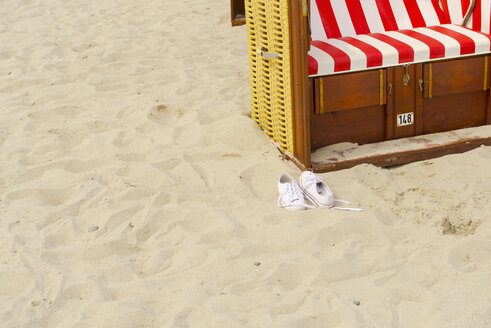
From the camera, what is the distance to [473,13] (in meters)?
4.05

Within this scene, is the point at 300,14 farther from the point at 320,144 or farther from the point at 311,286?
the point at 311,286

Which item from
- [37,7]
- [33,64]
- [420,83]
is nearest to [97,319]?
[420,83]

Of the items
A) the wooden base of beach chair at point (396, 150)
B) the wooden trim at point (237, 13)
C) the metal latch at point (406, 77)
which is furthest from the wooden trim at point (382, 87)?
the wooden trim at point (237, 13)

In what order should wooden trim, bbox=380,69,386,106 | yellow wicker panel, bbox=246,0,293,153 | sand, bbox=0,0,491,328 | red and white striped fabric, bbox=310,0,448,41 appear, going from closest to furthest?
sand, bbox=0,0,491,328, yellow wicker panel, bbox=246,0,293,153, wooden trim, bbox=380,69,386,106, red and white striped fabric, bbox=310,0,448,41

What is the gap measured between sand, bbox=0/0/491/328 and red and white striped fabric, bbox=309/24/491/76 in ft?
1.83

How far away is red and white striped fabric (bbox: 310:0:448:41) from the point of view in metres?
4.16

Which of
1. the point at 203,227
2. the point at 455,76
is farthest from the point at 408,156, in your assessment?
the point at 203,227

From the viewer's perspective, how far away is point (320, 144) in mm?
3750

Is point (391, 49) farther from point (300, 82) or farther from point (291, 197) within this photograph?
point (291, 197)

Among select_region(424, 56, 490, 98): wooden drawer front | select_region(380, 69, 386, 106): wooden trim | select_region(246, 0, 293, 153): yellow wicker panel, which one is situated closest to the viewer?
select_region(246, 0, 293, 153): yellow wicker panel

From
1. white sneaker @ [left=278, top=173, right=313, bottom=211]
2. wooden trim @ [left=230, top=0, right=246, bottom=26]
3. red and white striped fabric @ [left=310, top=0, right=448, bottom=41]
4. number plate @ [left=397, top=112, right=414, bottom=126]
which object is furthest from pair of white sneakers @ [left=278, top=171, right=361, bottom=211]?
wooden trim @ [left=230, top=0, right=246, bottom=26]

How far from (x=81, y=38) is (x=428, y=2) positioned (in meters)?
3.40

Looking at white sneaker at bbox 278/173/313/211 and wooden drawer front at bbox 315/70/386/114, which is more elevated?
wooden drawer front at bbox 315/70/386/114

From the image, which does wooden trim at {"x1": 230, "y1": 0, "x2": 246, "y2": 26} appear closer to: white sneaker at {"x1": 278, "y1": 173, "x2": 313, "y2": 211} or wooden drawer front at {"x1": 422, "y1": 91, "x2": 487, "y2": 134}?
wooden drawer front at {"x1": 422, "y1": 91, "x2": 487, "y2": 134}
